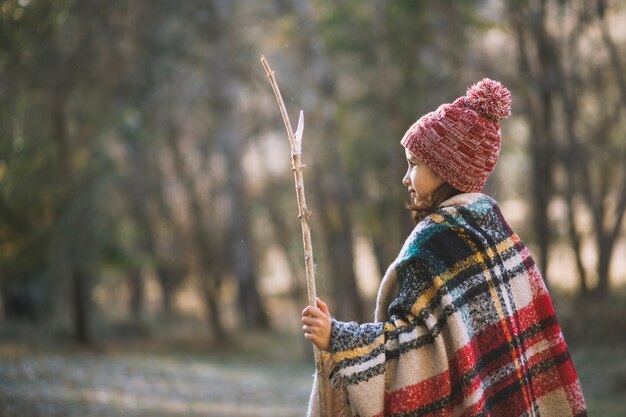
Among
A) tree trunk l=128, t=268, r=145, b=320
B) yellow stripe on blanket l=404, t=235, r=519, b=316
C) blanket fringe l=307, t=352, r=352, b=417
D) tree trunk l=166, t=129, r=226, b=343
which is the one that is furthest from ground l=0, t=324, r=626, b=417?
yellow stripe on blanket l=404, t=235, r=519, b=316

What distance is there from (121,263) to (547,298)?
1678 cm

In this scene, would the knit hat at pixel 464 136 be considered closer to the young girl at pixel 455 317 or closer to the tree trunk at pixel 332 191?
the young girl at pixel 455 317

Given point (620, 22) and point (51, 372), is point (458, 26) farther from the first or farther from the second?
point (51, 372)

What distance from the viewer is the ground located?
33.5 ft

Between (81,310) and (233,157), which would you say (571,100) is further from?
(81,310)

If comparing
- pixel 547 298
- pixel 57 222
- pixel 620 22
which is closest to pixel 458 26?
pixel 620 22

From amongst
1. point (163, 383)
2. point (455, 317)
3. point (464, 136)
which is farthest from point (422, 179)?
point (163, 383)

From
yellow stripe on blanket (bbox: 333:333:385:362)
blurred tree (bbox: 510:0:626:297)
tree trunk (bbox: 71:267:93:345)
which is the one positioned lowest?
yellow stripe on blanket (bbox: 333:333:385:362)

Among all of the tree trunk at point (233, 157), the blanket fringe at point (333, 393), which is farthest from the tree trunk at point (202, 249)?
the blanket fringe at point (333, 393)

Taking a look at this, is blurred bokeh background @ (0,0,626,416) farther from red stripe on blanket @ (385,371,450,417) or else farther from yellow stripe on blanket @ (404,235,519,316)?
red stripe on blanket @ (385,371,450,417)

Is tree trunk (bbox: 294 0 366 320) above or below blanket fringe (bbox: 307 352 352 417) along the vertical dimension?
above

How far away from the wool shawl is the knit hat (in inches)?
4.6

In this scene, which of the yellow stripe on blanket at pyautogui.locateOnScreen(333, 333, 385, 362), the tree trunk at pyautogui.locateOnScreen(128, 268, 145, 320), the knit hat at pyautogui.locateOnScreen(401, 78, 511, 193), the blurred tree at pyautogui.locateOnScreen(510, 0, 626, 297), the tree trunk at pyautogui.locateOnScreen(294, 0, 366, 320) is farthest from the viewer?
the tree trunk at pyautogui.locateOnScreen(128, 268, 145, 320)

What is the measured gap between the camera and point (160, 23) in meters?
17.6
